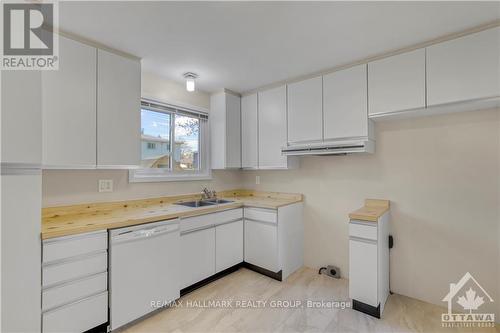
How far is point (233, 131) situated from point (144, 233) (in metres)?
1.84

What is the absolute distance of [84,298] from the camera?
5.45 feet

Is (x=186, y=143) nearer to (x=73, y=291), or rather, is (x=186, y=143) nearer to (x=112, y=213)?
(x=112, y=213)

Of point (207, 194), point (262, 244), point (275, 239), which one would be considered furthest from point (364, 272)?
point (207, 194)

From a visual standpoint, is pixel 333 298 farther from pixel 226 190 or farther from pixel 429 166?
pixel 226 190

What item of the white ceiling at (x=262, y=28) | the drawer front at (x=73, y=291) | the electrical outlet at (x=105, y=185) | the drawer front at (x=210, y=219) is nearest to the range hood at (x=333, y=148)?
the white ceiling at (x=262, y=28)

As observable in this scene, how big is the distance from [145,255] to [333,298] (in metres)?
1.84

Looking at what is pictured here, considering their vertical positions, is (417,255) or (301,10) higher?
(301,10)

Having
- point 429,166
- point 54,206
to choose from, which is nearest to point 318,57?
point 429,166

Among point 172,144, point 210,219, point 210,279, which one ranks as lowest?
point 210,279

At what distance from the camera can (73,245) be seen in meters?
1.60

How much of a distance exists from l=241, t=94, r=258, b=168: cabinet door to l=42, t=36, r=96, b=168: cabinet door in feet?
6.15

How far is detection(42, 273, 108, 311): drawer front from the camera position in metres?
1.51

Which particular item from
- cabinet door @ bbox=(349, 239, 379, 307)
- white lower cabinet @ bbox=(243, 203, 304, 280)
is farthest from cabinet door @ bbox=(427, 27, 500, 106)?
white lower cabinet @ bbox=(243, 203, 304, 280)

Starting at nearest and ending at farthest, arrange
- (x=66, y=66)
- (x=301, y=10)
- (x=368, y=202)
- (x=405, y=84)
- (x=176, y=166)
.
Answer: (x=301, y=10) → (x=66, y=66) → (x=405, y=84) → (x=368, y=202) → (x=176, y=166)
